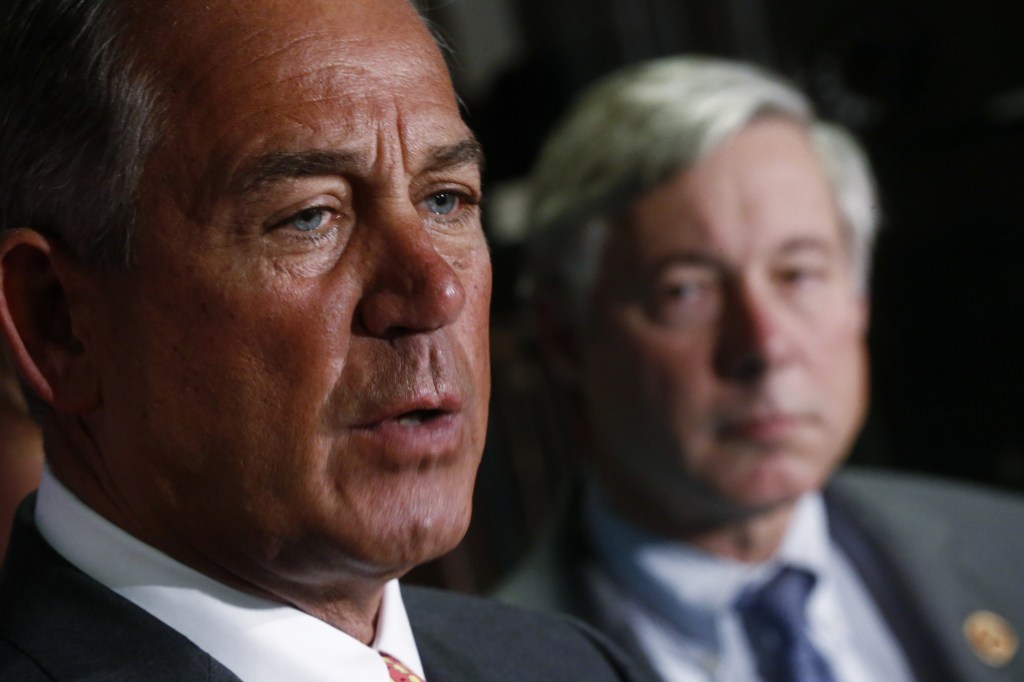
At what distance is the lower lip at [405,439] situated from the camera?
76 cm

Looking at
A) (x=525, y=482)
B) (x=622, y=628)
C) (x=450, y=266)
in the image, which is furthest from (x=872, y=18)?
(x=450, y=266)

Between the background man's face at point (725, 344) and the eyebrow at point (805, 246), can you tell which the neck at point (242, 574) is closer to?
the background man's face at point (725, 344)

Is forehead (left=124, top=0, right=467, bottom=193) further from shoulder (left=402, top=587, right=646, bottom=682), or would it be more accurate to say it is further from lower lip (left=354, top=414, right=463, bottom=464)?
shoulder (left=402, top=587, right=646, bottom=682)

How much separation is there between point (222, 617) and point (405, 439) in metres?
0.15

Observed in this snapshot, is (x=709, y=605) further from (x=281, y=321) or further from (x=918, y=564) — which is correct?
(x=281, y=321)

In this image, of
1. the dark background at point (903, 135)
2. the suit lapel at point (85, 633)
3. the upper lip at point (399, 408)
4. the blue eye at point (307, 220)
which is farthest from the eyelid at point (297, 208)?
the dark background at point (903, 135)

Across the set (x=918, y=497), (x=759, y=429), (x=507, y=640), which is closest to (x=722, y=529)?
(x=759, y=429)

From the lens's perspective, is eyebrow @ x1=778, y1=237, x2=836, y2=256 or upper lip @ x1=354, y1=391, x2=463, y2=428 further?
eyebrow @ x1=778, y1=237, x2=836, y2=256

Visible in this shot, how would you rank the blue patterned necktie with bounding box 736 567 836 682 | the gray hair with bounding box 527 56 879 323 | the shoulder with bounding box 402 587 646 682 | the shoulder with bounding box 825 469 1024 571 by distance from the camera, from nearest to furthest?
the shoulder with bounding box 402 587 646 682 < the blue patterned necktie with bounding box 736 567 836 682 < the gray hair with bounding box 527 56 879 323 < the shoulder with bounding box 825 469 1024 571

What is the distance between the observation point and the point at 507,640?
0.94 m

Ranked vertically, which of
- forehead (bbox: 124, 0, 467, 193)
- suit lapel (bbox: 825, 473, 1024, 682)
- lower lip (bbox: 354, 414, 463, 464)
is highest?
forehead (bbox: 124, 0, 467, 193)

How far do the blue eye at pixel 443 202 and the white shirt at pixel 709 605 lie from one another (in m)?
0.88

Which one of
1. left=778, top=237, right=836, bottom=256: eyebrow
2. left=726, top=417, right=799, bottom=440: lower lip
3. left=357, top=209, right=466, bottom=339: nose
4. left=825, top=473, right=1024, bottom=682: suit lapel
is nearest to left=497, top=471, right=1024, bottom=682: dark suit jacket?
left=825, top=473, right=1024, bottom=682: suit lapel

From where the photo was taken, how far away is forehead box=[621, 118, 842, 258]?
167 cm
